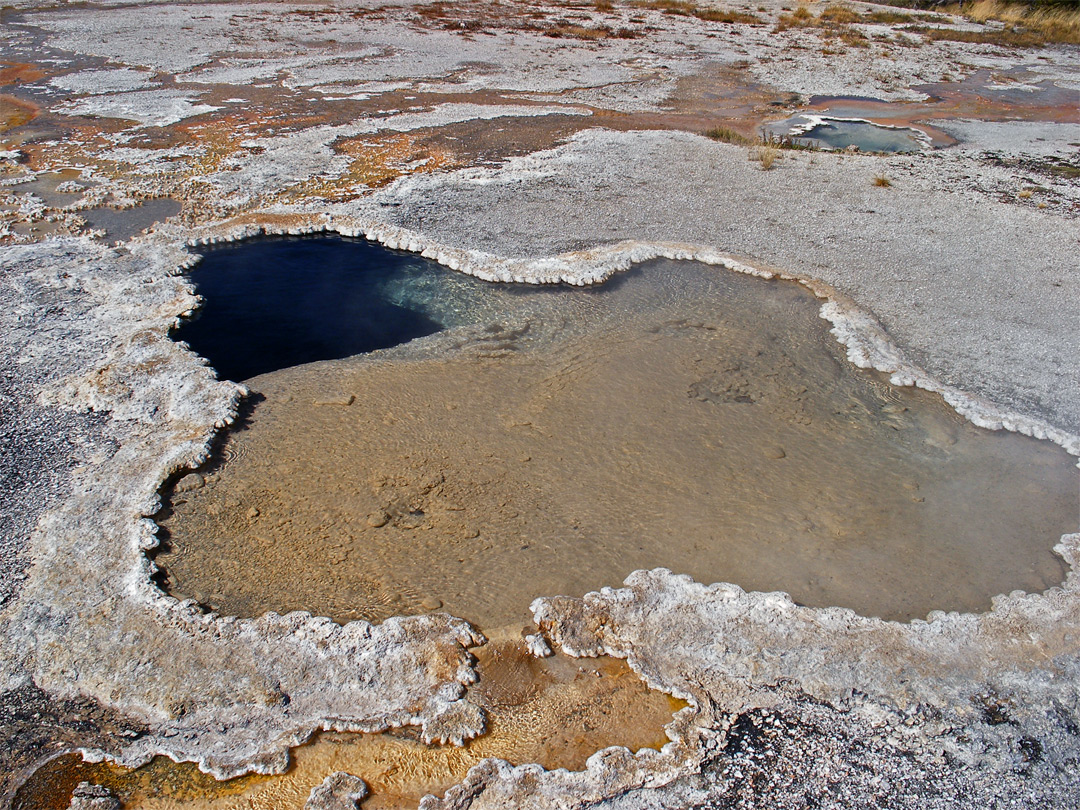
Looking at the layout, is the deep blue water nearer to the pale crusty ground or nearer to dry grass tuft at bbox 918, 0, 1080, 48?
the pale crusty ground

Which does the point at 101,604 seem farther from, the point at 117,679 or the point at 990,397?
the point at 990,397

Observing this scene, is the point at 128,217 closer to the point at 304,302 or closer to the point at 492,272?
the point at 304,302

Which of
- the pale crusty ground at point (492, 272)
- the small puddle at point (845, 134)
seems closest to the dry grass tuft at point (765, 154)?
the pale crusty ground at point (492, 272)

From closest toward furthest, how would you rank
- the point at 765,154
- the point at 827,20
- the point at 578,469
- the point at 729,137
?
the point at 578,469 → the point at 765,154 → the point at 729,137 → the point at 827,20

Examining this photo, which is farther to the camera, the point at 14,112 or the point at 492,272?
the point at 14,112

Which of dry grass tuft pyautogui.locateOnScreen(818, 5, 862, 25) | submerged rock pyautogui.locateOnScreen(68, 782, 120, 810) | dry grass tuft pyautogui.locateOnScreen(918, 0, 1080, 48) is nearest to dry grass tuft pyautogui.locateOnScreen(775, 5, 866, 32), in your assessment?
dry grass tuft pyautogui.locateOnScreen(818, 5, 862, 25)

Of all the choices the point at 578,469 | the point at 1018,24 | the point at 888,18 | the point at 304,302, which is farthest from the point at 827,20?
the point at 578,469

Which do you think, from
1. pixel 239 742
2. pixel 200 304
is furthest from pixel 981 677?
pixel 200 304
